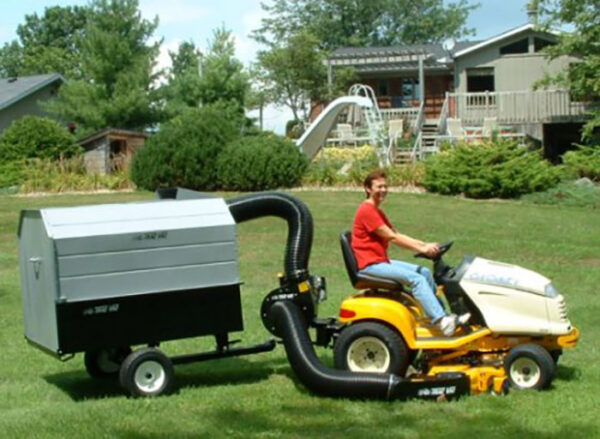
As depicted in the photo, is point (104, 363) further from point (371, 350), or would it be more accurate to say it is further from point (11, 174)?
point (11, 174)

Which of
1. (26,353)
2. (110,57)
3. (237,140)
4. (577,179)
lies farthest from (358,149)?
(26,353)

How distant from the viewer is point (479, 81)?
146 ft

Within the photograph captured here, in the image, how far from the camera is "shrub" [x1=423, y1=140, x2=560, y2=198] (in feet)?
83.8

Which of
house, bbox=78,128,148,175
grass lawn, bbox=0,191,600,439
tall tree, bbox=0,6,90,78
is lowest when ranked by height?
grass lawn, bbox=0,191,600,439

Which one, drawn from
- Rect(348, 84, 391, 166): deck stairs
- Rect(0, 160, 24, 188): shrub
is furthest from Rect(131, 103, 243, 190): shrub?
Rect(0, 160, 24, 188): shrub

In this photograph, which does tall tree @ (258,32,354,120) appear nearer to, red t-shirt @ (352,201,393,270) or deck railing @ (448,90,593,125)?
deck railing @ (448,90,593,125)

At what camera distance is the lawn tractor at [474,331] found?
8.27 meters

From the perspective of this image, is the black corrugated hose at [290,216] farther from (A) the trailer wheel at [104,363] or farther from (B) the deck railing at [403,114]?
(B) the deck railing at [403,114]

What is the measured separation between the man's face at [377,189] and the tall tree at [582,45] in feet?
79.3

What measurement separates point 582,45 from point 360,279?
25.8 meters

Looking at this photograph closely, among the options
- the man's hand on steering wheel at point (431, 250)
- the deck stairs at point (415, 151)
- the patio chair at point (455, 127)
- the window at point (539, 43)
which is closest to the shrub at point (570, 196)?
the deck stairs at point (415, 151)

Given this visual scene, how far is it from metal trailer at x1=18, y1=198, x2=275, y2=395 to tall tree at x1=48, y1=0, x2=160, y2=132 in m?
37.6

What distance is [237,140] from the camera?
28875 millimetres

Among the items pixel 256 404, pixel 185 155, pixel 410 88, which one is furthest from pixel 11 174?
pixel 256 404
